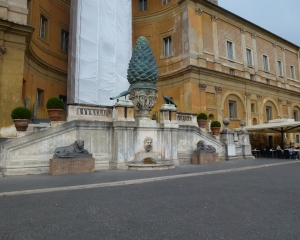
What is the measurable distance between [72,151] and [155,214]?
632 cm

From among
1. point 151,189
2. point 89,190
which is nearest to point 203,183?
point 151,189

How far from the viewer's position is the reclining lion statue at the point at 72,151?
32.6 feet

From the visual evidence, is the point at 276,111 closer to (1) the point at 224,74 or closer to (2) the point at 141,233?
(1) the point at 224,74

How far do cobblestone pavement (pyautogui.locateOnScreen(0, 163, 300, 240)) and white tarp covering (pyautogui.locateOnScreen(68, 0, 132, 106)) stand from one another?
46.2 ft

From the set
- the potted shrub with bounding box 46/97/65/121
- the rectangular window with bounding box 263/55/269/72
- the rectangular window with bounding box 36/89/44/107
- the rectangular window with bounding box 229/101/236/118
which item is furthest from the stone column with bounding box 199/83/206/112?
Result: the potted shrub with bounding box 46/97/65/121

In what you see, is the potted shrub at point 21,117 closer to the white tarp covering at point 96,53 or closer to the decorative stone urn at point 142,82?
the decorative stone urn at point 142,82

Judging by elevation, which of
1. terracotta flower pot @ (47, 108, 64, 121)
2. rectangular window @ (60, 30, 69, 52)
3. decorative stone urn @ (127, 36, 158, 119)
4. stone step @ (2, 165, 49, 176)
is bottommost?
stone step @ (2, 165, 49, 176)

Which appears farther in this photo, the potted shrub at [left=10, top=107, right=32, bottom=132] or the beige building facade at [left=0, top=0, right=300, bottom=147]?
the beige building facade at [left=0, top=0, right=300, bottom=147]

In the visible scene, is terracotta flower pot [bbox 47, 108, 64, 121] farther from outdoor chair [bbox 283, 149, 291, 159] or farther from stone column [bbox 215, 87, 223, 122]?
stone column [bbox 215, 87, 223, 122]

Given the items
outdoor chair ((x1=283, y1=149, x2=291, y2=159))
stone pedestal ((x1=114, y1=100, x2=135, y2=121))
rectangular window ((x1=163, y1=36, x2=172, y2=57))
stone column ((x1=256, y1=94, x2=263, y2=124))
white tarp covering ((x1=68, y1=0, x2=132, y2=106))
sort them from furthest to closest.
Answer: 1. stone column ((x1=256, y1=94, x2=263, y2=124))
2. rectangular window ((x1=163, y1=36, x2=172, y2=57))
3. outdoor chair ((x1=283, y1=149, x2=291, y2=159))
4. white tarp covering ((x1=68, y1=0, x2=132, y2=106))
5. stone pedestal ((x1=114, y1=100, x2=135, y2=121))

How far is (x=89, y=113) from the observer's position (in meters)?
11.8

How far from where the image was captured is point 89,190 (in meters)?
6.77

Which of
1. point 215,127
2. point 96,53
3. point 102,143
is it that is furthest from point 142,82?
point 96,53

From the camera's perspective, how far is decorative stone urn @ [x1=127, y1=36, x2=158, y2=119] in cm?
1242
